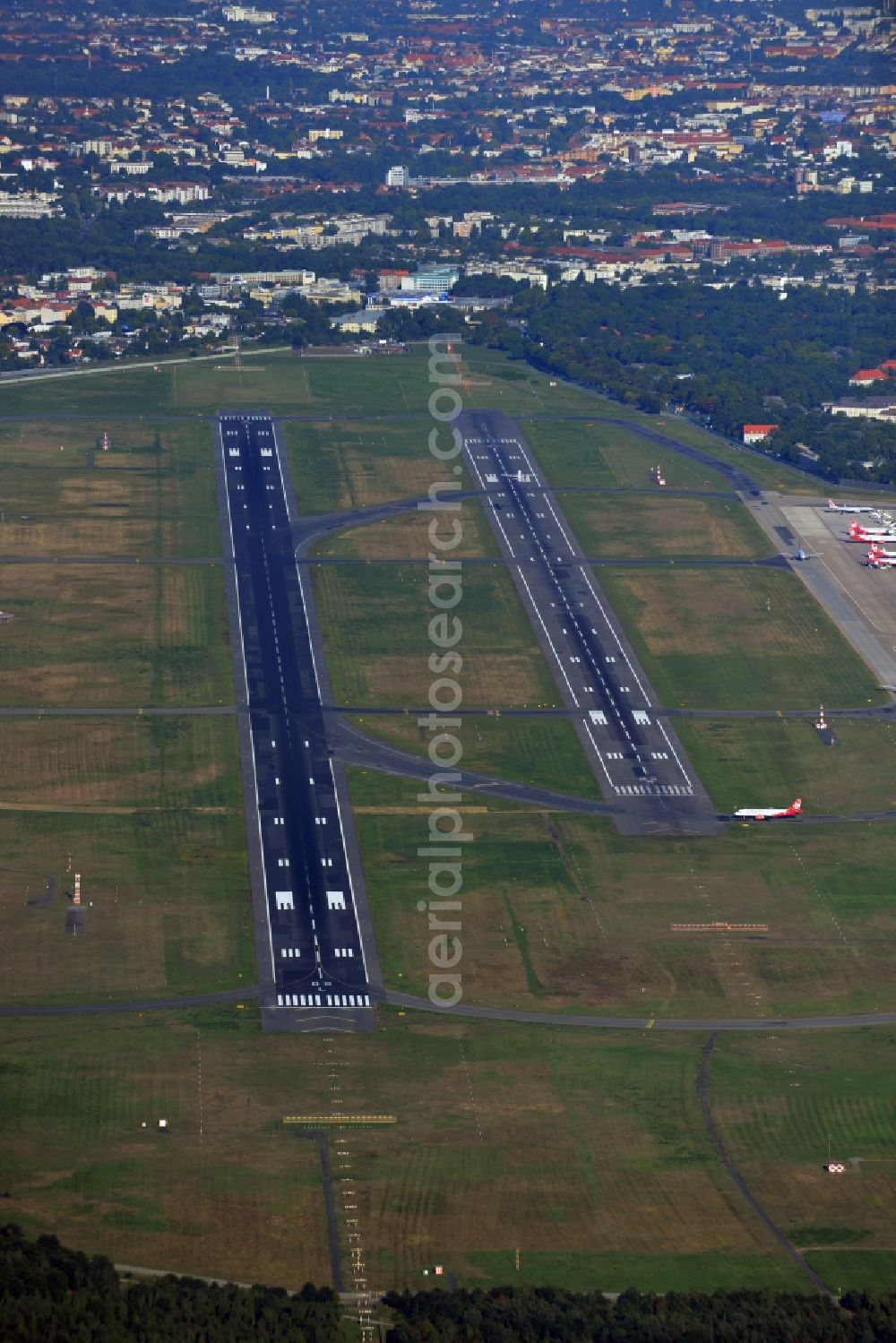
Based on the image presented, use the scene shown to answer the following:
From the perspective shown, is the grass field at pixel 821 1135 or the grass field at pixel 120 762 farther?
the grass field at pixel 120 762

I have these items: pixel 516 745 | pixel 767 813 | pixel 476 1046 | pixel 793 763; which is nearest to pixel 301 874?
pixel 476 1046

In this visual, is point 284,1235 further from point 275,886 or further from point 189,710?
point 189,710

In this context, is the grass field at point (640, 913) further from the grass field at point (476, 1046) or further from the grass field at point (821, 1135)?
the grass field at point (821, 1135)

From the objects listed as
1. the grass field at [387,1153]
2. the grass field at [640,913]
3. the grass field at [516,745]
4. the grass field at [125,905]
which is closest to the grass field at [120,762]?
the grass field at [125,905]

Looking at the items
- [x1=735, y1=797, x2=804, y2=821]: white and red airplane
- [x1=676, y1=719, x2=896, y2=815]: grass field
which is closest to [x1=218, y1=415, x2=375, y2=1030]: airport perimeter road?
[x1=676, y1=719, x2=896, y2=815]: grass field

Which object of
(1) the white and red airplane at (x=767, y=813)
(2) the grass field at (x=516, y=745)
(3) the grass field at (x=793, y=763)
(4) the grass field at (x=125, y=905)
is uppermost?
(4) the grass field at (x=125, y=905)
